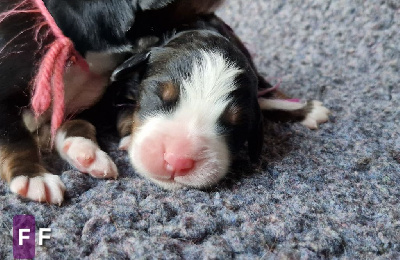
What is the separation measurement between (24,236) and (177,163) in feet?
1.17

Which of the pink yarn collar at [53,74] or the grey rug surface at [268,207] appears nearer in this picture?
the grey rug surface at [268,207]

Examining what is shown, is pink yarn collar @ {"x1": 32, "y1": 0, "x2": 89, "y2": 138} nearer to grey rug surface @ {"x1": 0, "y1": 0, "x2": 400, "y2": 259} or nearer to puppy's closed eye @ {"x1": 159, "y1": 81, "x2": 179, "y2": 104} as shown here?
grey rug surface @ {"x1": 0, "y1": 0, "x2": 400, "y2": 259}

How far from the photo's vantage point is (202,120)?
1249mm

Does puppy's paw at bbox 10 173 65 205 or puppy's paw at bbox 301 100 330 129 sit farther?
puppy's paw at bbox 301 100 330 129

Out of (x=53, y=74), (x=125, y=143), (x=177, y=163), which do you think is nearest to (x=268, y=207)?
(x=177, y=163)

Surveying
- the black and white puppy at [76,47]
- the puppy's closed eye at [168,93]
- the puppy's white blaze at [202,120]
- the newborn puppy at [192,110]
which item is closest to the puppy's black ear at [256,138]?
the newborn puppy at [192,110]

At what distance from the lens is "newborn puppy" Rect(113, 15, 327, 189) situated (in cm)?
121

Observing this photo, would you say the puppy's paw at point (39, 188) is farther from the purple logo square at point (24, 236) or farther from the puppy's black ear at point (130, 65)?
the puppy's black ear at point (130, 65)

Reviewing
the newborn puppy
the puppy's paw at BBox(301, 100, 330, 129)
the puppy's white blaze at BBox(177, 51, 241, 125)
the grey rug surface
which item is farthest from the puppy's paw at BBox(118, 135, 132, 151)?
the puppy's paw at BBox(301, 100, 330, 129)

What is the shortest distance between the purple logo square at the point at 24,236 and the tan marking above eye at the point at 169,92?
1.38 feet

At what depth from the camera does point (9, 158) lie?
1.30 meters

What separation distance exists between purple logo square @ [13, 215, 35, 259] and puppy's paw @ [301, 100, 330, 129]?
99cm

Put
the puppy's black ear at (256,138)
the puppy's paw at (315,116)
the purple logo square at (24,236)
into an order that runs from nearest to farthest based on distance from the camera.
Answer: the purple logo square at (24,236) → the puppy's black ear at (256,138) → the puppy's paw at (315,116)

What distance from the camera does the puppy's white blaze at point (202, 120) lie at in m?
1.23
